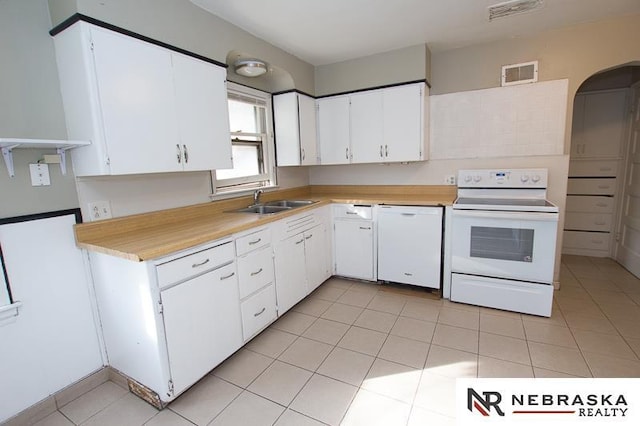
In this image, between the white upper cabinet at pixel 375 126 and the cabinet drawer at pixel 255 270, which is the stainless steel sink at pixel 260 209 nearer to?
the cabinet drawer at pixel 255 270

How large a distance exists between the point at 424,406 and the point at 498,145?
2568 mm

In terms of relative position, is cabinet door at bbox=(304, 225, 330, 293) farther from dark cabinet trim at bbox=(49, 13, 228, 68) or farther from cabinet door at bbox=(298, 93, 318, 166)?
dark cabinet trim at bbox=(49, 13, 228, 68)

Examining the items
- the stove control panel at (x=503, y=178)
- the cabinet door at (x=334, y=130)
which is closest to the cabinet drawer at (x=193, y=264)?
the cabinet door at (x=334, y=130)

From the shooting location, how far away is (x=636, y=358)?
196 cm

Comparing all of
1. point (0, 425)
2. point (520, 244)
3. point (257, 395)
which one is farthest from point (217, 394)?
point (520, 244)

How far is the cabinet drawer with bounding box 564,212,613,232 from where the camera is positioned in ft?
12.4

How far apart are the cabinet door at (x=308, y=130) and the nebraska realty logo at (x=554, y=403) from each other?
8.69 ft

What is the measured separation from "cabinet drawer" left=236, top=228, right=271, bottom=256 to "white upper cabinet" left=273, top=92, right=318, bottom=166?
1269mm

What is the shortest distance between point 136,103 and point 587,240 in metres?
5.09

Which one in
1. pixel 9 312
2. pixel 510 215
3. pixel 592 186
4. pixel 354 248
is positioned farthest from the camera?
pixel 592 186

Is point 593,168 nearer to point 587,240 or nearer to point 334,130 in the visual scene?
point 587,240

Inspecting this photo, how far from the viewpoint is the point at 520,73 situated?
295 cm

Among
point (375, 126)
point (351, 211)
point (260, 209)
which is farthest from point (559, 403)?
point (375, 126)

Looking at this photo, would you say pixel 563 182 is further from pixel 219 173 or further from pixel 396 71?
pixel 219 173
